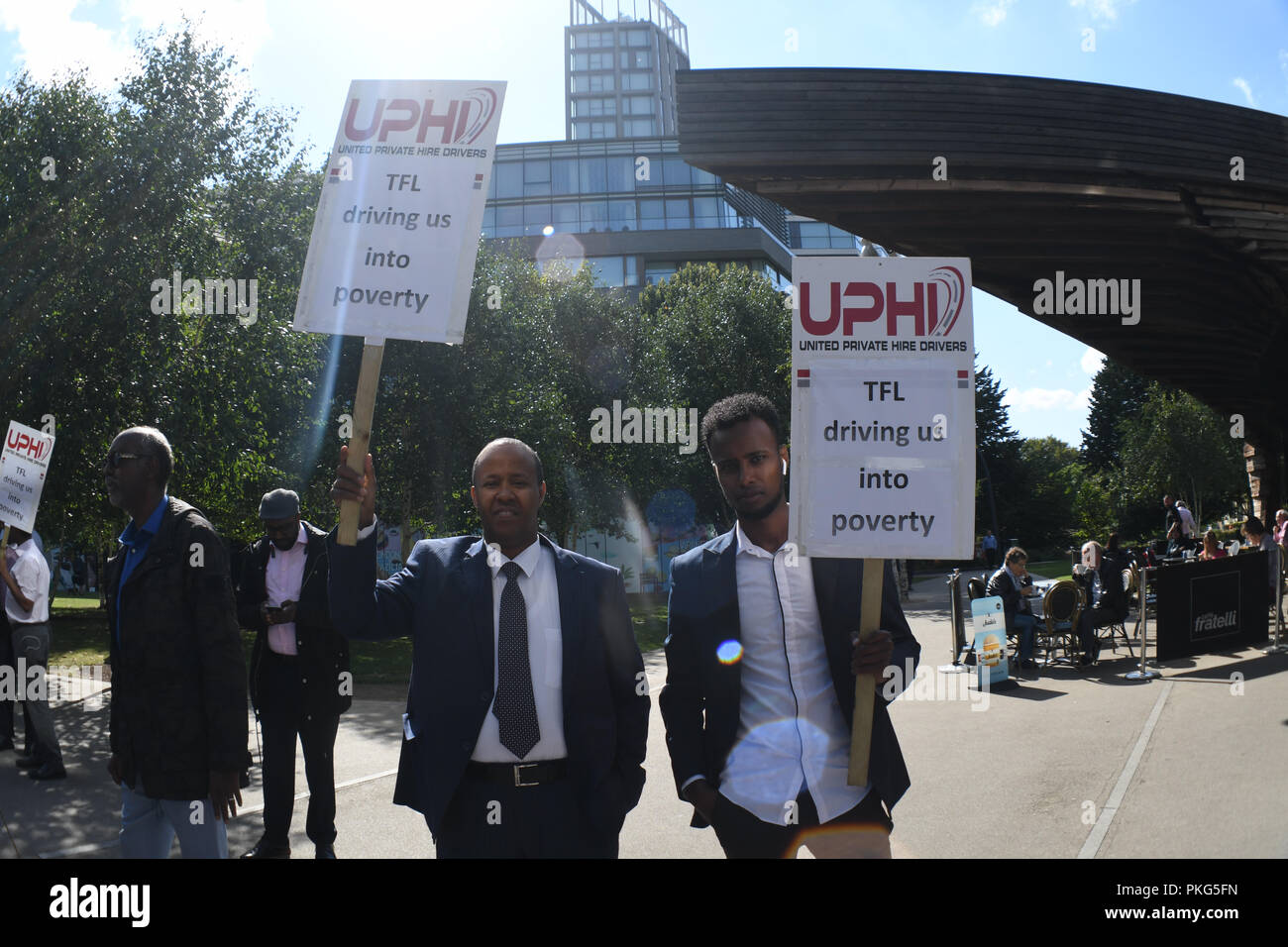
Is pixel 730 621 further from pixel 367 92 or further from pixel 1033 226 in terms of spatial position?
pixel 1033 226

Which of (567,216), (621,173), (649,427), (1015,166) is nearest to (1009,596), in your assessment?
(1015,166)

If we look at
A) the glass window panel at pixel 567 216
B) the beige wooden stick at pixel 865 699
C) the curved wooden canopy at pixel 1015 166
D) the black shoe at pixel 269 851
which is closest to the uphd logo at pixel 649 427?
the curved wooden canopy at pixel 1015 166

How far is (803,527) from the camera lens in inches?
123

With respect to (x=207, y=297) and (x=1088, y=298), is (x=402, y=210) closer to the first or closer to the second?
(x=207, y=297)

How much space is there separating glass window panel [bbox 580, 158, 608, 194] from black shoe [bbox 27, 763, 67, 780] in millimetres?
62133

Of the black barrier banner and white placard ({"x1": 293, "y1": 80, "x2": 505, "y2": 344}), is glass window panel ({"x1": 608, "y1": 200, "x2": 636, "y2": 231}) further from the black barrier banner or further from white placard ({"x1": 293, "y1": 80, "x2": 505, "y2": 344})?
white placard ({"x1": 293, "y1": 80, "x2": 505, "y2": 344})

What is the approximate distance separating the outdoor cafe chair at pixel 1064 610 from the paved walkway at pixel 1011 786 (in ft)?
7.05

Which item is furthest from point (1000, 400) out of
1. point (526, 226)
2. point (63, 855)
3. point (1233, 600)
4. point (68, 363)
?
point (63, 855)

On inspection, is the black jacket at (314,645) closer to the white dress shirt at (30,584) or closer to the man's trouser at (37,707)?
the man's trouser at (37,707)

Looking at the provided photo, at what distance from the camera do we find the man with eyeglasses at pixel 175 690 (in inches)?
143

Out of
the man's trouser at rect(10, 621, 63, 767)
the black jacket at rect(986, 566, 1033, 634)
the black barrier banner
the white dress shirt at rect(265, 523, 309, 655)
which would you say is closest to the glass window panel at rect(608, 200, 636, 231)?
the black jacket at rect(986, 566, 1033, 634)

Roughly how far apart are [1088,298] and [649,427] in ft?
82.1

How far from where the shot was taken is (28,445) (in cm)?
757
